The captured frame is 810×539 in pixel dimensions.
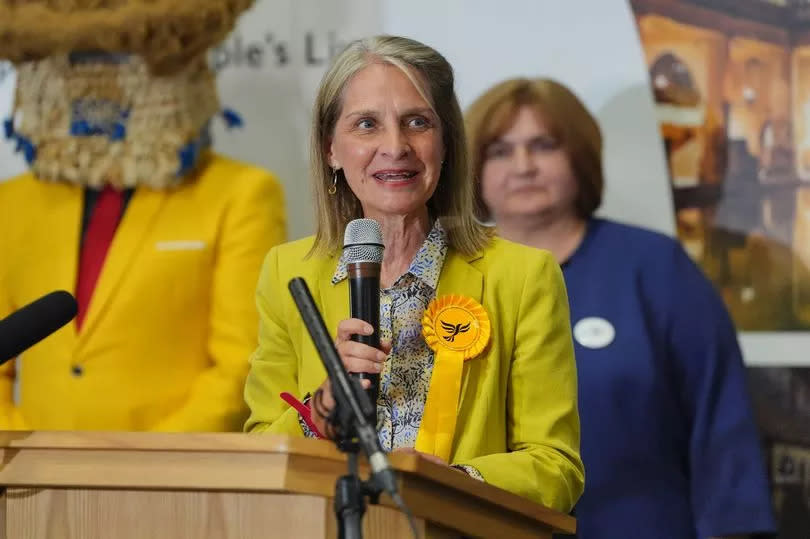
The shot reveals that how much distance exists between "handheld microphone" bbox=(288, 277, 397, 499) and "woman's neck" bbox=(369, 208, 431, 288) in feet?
2.30

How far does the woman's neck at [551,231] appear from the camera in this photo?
12.9 feet

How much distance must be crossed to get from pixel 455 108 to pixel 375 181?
226mm

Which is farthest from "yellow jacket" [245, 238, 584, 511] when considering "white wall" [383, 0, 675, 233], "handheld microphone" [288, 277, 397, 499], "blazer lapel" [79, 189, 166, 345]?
"white wall" [383, 0, 675, 233]

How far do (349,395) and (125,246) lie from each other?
7.30 feet

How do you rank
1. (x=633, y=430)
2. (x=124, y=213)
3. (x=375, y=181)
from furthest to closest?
(x=124, y=213), (x=633, y=430), (x=375, y=181)

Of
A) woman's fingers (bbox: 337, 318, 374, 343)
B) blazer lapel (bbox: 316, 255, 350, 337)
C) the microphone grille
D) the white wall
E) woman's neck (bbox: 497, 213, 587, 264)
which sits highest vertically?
the white wall

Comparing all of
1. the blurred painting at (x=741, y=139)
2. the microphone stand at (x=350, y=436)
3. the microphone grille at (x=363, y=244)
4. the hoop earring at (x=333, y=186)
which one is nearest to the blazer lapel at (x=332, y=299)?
the hoop earring at (x=333, y=186)

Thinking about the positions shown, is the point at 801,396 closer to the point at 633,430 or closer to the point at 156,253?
the point at 633,430

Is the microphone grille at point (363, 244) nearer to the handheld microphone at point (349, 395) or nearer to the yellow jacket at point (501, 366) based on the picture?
the handheld microphone at point (349, 395)

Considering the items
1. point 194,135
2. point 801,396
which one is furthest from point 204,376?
point 801,396

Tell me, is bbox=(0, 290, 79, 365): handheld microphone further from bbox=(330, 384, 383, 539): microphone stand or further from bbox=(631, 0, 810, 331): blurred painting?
bbox=(631, 0, 810, 331): blurred painting

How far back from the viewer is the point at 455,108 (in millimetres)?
2611

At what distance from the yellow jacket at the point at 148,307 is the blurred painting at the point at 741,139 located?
4.27 feet

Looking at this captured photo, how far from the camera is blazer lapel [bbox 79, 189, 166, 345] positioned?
12.6 ft
